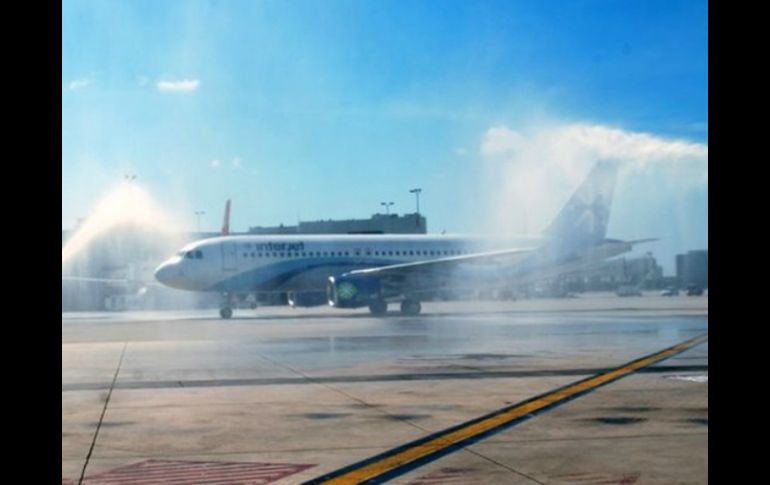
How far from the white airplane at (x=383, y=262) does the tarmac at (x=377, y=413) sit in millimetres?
24529

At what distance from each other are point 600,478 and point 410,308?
45177 millimetres

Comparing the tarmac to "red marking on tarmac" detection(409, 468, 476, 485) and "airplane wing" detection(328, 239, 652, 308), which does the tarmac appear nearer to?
"red marking on tarmac" detection(409, 468, 476, 485)

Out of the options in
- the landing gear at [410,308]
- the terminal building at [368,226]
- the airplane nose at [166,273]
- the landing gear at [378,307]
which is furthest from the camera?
the terminal building at [368,226]

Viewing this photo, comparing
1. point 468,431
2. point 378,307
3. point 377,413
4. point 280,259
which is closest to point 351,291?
point 378,307

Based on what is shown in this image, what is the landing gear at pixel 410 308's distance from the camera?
53.5 m

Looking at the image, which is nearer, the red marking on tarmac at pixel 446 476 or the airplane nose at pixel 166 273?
the red marking on tarmac at pixel 446 476

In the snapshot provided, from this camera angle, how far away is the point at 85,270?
270 ft

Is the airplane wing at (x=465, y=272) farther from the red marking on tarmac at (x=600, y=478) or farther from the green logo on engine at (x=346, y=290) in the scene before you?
the red marking on tarmac at (x=600, y=478)

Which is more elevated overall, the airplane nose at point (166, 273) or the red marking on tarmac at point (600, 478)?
the airplane nose at point (166, 273)

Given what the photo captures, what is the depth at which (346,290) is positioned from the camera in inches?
2019

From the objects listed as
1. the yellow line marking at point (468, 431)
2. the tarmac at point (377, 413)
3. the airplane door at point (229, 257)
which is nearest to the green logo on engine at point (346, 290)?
the airplane door at point (229, 257)
